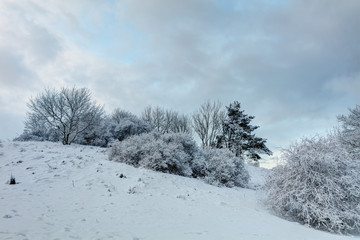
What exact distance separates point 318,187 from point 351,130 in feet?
38.5

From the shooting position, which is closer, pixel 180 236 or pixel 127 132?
pixel 180 236

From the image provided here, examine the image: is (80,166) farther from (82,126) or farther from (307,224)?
(82,126)

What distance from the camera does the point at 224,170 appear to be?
11.5 metres

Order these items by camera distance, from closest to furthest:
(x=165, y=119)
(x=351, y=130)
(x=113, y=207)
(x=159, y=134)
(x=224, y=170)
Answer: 1. (x=113, y=207)
2. (x=224, y=170)
3. (x=159, y=134)
4. (x=351, y=130)
5. (x=165, y=119)

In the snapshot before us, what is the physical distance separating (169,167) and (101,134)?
1404 centimetres

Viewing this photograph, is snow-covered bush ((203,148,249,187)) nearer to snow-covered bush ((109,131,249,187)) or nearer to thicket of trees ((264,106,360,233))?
snow-covered bush ((109,131,249,187))

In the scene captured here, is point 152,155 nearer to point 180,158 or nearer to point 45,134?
point 180,158

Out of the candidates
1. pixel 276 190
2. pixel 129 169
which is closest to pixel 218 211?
pixel 276 190

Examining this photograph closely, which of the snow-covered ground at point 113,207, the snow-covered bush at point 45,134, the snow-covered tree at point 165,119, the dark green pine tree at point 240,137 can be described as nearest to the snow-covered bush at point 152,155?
the snow-covered ground at point 113,207

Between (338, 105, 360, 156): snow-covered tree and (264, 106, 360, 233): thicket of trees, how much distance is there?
24.3 ft

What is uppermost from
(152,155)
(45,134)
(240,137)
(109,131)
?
(240,137)

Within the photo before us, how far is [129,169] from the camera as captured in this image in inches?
363

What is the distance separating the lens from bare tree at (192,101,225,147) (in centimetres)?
2853

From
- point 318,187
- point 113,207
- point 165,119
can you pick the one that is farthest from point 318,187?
point 165,119
